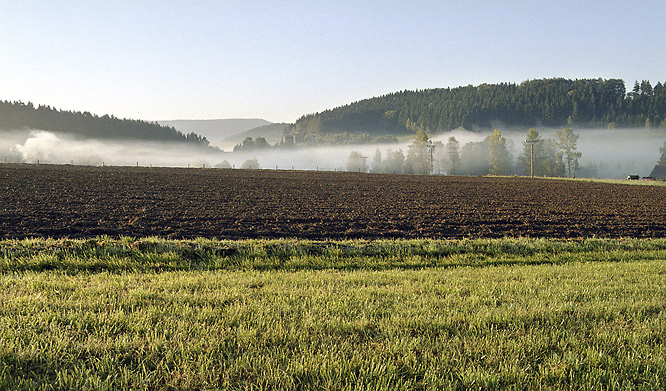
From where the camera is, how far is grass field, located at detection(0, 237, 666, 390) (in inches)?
150

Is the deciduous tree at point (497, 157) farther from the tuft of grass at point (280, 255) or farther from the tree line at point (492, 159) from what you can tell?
the tuft of grass at point (280, 255)

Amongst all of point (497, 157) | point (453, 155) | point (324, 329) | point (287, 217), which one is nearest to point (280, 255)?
point (324, 329)

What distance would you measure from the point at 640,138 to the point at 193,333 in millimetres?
241375

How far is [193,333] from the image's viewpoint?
183 inches

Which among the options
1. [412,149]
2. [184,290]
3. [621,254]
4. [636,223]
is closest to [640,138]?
[412,149]

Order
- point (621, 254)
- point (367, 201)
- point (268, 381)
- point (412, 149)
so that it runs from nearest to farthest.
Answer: point (268, 381) < point (621, 254) < point (367, 201) < point (412, 149)

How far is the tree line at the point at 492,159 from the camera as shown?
13062 centimetres

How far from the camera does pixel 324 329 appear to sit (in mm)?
4895

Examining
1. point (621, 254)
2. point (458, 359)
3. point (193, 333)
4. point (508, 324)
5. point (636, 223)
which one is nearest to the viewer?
point (458, 359)

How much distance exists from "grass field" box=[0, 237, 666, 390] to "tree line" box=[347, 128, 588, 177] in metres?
113

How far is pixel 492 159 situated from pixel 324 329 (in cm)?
14417

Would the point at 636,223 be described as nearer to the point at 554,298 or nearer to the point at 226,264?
the point at 554,298

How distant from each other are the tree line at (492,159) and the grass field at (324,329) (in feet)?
371

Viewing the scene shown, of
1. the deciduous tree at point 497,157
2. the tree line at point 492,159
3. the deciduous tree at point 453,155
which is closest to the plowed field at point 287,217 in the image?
the tree line at point 492,159
